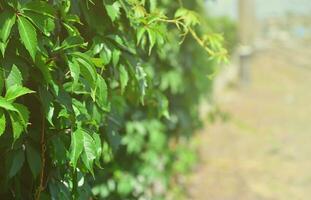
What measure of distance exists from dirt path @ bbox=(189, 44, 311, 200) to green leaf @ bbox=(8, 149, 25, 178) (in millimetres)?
4296

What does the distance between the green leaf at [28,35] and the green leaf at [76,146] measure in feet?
1.21

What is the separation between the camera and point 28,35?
88.7 inches

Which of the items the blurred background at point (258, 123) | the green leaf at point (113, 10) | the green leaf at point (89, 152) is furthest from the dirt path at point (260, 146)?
the green leaf at point (89, 152)

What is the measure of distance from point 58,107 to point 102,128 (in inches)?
27.8

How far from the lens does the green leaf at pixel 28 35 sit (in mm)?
2240

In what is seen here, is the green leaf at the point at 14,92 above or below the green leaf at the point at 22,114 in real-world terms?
above

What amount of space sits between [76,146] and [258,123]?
728cm

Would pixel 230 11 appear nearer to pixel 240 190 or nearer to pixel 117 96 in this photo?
pixel 240 190

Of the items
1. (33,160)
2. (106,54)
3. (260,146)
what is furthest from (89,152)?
(260,146)

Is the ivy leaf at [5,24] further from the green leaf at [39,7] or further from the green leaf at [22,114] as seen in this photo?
the green leaf at [22,114]

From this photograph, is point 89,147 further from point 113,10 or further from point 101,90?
point 113,10

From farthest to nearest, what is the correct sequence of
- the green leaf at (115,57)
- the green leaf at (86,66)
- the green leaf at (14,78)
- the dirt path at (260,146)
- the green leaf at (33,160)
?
the dirt path at (260,146)
the green leaf at (115,57)
the green leaf at (33,160)
the green leaf at (86,66)
the green leaf at (14,78)

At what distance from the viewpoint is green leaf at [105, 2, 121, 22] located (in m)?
2.69

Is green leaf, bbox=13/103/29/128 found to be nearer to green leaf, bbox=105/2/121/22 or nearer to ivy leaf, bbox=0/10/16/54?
ivy leaf, bbox=0/10/16/54
